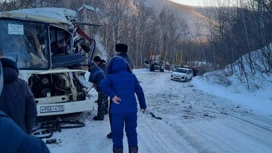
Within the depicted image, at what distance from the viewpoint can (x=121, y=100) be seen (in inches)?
185

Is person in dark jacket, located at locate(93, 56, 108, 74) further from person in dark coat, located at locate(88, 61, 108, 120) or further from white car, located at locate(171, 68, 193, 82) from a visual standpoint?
white car, located at locate(171, 68, 193, 82)

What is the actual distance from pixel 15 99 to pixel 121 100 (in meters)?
1.74

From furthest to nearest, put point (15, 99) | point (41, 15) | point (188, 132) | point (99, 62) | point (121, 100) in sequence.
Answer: point (99, 62)
point (41, 15)
point (188, 132)
point (121, 100)
point (15, 99)

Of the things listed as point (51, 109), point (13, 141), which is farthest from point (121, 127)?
point (13, 141)

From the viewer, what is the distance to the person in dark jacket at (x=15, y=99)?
3.20 metres

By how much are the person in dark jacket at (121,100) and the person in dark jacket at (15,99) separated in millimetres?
1368

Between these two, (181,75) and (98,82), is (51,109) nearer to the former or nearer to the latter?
(98,82)

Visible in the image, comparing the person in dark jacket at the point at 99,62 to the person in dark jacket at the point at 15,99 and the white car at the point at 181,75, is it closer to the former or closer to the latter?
the person in dark jacket at the point at 15,99

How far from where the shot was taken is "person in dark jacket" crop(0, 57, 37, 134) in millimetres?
3203

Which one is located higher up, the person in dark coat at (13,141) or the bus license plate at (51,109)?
the person in dark coat at (13,141)

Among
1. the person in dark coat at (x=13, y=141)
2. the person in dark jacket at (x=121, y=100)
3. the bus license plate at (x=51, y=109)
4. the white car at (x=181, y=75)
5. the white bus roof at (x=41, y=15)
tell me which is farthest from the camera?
the white car at (x=181, y=75)

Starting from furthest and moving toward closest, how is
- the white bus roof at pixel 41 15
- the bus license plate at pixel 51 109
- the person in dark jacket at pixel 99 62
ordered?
the person in dark jacket at pixel 99 62, the white bus roof at pixel 41 15, the bus license plate at pixel 51 109

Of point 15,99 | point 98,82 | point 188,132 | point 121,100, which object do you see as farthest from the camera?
point 98,82

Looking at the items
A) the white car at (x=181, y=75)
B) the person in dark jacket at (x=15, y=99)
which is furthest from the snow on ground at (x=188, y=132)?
the white car at (x=181, y=75)
